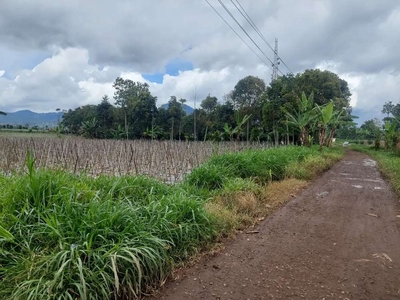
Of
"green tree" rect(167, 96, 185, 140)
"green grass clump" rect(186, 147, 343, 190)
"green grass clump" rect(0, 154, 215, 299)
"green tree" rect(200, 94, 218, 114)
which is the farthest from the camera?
"green tree" rect(200, 94, 218, 114)

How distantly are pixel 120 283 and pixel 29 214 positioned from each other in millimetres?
1085

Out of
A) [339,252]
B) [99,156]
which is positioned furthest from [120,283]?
[99,156]

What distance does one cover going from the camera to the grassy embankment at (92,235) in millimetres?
2068

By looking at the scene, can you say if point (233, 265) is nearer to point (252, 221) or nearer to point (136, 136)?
point (252, 221)

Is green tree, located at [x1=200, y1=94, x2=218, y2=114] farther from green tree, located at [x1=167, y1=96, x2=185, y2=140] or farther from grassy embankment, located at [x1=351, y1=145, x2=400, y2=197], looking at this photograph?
grassy embankment, located at [x1=351, y1=145, x2=400, y2=197]

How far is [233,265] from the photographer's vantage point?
2844 mm

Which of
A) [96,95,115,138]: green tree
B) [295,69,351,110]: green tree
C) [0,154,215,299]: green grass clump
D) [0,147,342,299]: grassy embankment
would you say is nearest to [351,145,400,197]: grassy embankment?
[0,147,342,299]: grassy embankment

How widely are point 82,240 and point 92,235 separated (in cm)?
9

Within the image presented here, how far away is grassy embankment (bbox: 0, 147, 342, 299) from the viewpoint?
2068 mm

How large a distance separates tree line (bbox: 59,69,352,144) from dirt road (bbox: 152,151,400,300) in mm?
9654

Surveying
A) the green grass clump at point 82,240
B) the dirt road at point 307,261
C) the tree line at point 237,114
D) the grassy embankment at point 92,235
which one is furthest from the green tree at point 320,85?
the green grass clump at point 82,240

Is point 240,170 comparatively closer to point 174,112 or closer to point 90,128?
point 174,112

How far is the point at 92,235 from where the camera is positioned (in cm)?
235

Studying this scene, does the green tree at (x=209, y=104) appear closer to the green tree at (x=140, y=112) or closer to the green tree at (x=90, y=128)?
the green tree at (x=140, y=112)
